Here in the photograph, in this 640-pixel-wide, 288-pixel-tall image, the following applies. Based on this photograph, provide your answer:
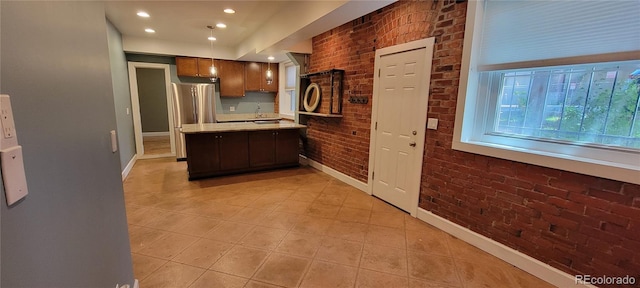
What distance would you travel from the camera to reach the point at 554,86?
6.64 feet

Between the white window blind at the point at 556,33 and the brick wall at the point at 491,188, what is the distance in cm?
26

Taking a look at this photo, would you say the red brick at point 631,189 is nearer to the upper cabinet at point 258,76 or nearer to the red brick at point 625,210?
the red brick at point 625,210

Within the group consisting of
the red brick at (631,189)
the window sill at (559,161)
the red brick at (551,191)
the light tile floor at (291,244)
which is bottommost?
the light tile floor at (291,244)

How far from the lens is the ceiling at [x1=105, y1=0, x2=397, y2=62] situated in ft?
9.24

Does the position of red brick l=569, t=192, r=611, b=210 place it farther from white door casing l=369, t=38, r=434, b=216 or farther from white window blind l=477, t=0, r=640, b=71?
white door casing l=369, t=38, r=434, b=216

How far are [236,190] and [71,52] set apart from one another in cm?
298

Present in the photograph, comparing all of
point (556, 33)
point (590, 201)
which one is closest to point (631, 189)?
point (590, 201)

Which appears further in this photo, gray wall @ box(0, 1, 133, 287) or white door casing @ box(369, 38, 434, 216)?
white door casing @ box(369, 38, 434, 216)

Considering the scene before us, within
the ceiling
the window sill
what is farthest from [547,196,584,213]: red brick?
the ceiling

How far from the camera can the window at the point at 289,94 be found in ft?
21.3

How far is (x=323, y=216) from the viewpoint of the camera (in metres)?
2.97

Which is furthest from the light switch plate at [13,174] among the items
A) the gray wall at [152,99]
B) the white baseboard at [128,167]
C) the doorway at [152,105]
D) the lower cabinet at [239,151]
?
the gray wall at [152,99]

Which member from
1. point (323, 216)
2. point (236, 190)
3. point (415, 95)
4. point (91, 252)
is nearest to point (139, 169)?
point (236, 190)

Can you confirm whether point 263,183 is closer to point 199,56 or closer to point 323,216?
point 323,216
